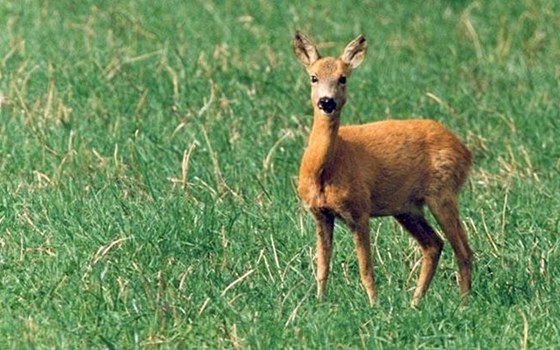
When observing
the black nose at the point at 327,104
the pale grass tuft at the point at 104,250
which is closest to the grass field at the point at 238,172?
the pale grass tuft at the point at 104,250

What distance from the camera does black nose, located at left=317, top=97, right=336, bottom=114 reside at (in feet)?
25.9

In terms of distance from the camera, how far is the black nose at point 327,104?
791cm

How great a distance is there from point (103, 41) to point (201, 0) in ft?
4.82

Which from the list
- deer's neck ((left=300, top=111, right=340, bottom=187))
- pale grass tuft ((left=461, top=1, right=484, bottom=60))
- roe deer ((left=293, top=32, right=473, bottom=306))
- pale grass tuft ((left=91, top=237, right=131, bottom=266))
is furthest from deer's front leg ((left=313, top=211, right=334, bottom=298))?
pale grass tuft ((left=461, top=1, right=484, bottom=60))

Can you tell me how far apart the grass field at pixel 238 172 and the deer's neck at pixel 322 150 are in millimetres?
511

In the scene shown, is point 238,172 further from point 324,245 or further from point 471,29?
point 471,29

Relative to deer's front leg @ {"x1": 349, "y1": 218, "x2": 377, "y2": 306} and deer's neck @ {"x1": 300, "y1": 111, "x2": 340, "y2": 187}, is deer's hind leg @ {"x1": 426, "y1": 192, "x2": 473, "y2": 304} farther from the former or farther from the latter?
deer's neck @ {"x1": 300, "y1": 111, "x2": 340, "y2": 187}

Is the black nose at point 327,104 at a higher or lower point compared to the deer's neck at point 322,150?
higher

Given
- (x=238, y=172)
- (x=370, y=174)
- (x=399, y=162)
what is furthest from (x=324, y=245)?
(x=238, y=172)

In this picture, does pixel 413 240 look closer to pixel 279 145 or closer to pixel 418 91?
pixel 279 145

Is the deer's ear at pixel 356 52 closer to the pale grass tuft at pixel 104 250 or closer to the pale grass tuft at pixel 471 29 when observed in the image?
the pale grass tuft at pixel 104 250

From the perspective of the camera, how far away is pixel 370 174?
8.18m

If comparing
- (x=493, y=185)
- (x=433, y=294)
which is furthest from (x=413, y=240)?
(x=493, y=185)

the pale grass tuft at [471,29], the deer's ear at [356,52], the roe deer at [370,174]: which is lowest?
the pale grass tuft at [471,29]
